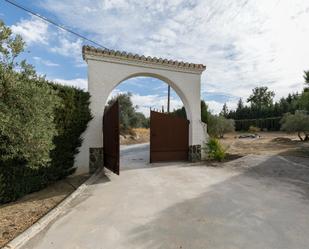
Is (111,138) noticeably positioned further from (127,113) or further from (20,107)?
(127,113)

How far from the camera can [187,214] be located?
3.96 m

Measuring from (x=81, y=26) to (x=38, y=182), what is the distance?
660 centimetres

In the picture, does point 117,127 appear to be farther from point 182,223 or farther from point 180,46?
point 180,46

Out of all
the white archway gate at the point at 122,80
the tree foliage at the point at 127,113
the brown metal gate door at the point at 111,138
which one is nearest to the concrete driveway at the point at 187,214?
the brown metal gate door at the point at 111,138

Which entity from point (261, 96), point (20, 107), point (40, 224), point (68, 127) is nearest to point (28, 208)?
point (40, 224)

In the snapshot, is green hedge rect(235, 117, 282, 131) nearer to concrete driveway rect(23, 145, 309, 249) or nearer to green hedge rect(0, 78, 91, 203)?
concrete driveway rect(23, 145, 309, 249)

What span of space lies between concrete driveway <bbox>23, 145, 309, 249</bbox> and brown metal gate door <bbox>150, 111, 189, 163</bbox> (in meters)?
2.35

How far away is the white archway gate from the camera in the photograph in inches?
303

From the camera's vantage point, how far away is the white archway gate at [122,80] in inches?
303

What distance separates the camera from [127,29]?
9672 millimetres

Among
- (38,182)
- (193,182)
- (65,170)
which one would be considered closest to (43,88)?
(38,182)

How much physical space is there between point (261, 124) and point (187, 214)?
35.6m

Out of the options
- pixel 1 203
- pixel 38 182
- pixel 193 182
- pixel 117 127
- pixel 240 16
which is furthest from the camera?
pixel 240 16

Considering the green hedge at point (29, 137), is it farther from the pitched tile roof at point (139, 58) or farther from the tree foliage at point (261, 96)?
the tree foliage at point (261, 96)
